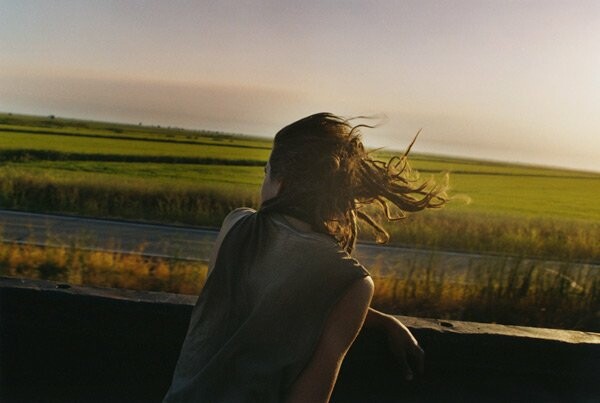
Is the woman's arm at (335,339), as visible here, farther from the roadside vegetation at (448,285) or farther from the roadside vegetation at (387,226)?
the roadside vegetation at (448,285)

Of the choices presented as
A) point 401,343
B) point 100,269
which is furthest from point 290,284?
point 100,269

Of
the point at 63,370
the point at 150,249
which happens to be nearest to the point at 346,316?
the point at 63,370

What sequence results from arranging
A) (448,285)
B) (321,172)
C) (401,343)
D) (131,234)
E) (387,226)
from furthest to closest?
1. (387,226)
2. (131,234)
3. (448,285)
4. (401,343)
5. (321,172)

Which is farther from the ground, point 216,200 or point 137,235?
point 216,200

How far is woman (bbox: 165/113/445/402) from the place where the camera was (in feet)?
4.29

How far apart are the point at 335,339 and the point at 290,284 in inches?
5.2

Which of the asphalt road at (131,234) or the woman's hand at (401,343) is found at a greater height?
the woman's hand at (401,343)

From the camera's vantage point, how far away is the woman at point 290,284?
51.4 inches

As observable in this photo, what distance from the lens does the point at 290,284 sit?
1.34 meters

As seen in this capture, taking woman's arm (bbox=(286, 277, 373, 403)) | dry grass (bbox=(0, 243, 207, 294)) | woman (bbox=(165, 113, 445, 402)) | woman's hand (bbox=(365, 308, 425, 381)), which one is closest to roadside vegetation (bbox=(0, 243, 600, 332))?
dry grass (bbox=(0, 243, 207, 294))

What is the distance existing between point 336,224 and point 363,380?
1674mm

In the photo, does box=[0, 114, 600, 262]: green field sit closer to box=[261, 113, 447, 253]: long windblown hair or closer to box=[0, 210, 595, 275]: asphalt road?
box=[261, 113, 447, 253]: long windblown hair

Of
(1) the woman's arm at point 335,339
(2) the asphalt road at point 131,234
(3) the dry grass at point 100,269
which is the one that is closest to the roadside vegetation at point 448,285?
(3) the dry grass at point 100,269

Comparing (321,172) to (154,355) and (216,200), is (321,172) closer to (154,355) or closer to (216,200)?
(154,355)
